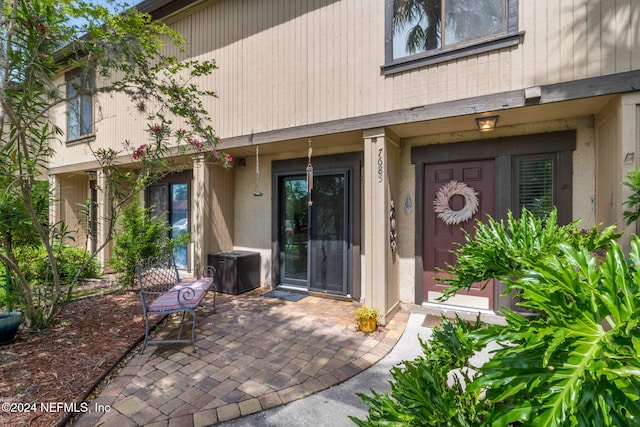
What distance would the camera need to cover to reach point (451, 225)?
4492mm

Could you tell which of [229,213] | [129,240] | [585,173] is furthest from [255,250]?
[585,173]

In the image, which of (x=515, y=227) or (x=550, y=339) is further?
(x=515, y=227)

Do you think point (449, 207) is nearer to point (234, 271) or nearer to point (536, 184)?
point (536, 184)

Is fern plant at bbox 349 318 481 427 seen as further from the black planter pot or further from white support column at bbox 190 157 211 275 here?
white support column at bbox 190 157 211 275

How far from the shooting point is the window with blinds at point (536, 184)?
393 cm

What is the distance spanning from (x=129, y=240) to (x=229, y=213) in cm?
201

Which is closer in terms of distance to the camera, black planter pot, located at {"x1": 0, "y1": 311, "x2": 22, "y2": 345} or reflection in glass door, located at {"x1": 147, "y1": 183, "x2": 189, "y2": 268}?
black planter pot, located at {"x1": 0, "y1": 311, "x2": 22, "y2": 345}

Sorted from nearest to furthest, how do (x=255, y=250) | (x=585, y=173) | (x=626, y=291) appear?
(x=626, y=291) < (x=585, y=173) < (x=255, y=250)

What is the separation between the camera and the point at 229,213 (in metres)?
6.49

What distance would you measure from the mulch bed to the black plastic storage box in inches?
59.5

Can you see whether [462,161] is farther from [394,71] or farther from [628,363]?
[628,363]

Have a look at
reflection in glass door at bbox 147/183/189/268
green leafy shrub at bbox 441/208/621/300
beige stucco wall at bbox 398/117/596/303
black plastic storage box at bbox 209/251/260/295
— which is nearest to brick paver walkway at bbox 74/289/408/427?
beige stucco wall at bbox 398/117/596/303

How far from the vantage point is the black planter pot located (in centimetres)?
338

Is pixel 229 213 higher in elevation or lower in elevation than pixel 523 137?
lower
